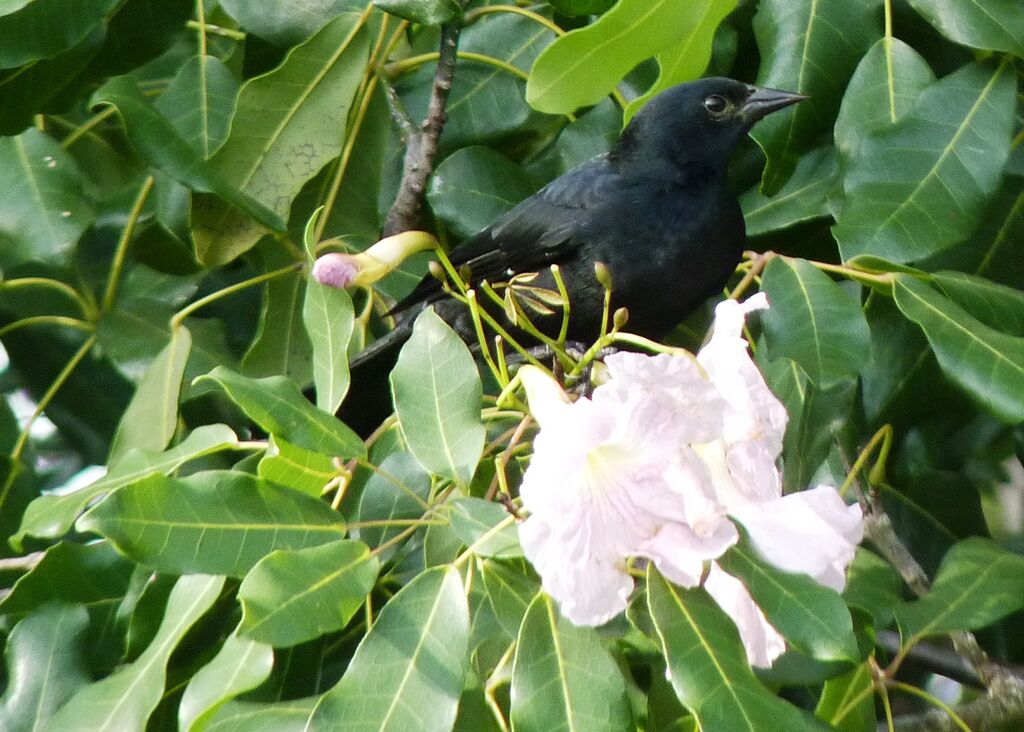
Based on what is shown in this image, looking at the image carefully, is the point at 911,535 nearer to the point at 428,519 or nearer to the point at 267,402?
the point at 428,519

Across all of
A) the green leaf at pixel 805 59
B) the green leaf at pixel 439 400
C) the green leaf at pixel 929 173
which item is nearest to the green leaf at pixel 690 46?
the green leaf at pixel 805 59

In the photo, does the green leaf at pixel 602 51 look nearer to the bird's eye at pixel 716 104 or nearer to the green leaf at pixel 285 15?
the green leaf at pixel 285 15

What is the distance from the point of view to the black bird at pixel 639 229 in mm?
2848

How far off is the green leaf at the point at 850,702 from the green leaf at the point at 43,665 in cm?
113

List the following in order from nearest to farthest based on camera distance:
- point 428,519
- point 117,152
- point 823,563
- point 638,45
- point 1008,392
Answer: point 823,563 → point 428,519 → point 1008,392 → point 638,45 → point 117,152

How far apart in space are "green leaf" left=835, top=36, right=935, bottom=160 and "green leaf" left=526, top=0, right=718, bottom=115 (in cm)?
37

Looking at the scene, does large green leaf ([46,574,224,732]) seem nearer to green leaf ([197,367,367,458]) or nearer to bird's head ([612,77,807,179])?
green leaf ([197,367,367,458])

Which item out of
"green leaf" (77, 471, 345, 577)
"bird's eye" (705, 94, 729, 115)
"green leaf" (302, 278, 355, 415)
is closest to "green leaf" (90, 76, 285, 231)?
"green leaf" (302, 278, 355, 415)

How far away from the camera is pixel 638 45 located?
6.67 feet

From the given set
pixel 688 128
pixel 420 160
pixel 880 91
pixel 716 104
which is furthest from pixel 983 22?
pixel 420 160

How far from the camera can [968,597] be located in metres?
1.85

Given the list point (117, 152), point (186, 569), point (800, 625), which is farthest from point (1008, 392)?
point (117, 152)

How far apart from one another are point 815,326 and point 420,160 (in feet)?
3.35

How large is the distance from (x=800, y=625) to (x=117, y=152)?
7.97ft
